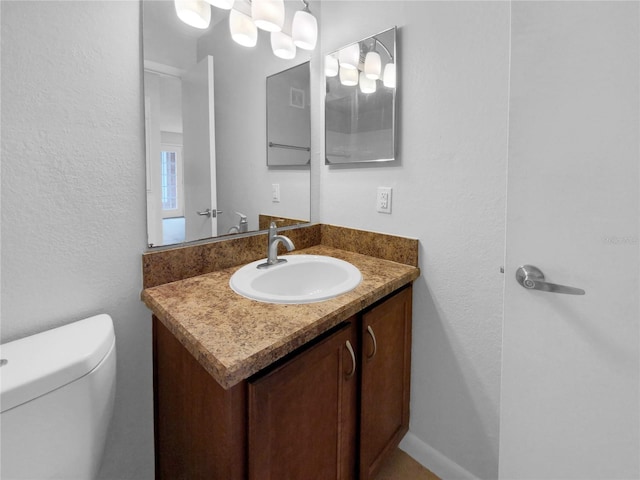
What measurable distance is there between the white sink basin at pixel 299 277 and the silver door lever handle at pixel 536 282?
48 centimetres

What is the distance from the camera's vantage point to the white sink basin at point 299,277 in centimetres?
114

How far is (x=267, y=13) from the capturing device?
1184 millimetres

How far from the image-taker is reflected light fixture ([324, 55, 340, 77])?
1.52 m

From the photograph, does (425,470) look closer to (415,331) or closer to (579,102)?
(415,331)

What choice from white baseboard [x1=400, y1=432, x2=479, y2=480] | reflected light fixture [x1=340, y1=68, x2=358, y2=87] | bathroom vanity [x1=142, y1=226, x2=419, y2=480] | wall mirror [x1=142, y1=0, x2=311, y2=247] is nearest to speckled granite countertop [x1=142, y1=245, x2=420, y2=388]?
bathroom vanity [x1=142, y1=226, x2=419, y2=480]

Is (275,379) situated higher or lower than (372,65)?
lower

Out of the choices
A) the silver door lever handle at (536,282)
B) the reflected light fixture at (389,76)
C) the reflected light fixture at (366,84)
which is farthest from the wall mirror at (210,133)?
the silver door lever handle at (536,282)

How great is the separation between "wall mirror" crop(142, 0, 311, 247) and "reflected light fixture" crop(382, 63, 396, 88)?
440 millimetres

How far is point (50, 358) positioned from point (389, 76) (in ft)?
4.74

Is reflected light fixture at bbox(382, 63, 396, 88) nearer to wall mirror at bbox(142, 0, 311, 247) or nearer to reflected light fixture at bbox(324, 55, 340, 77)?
reflected light fixture at bbox(324, 55, 340, 77)

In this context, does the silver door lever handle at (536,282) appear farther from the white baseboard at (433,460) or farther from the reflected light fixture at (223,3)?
the reflected light fixture at (223,3)

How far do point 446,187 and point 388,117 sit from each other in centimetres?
39

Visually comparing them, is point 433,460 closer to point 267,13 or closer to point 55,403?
point 55,403

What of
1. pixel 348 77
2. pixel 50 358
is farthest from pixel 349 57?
pixel 50 358
